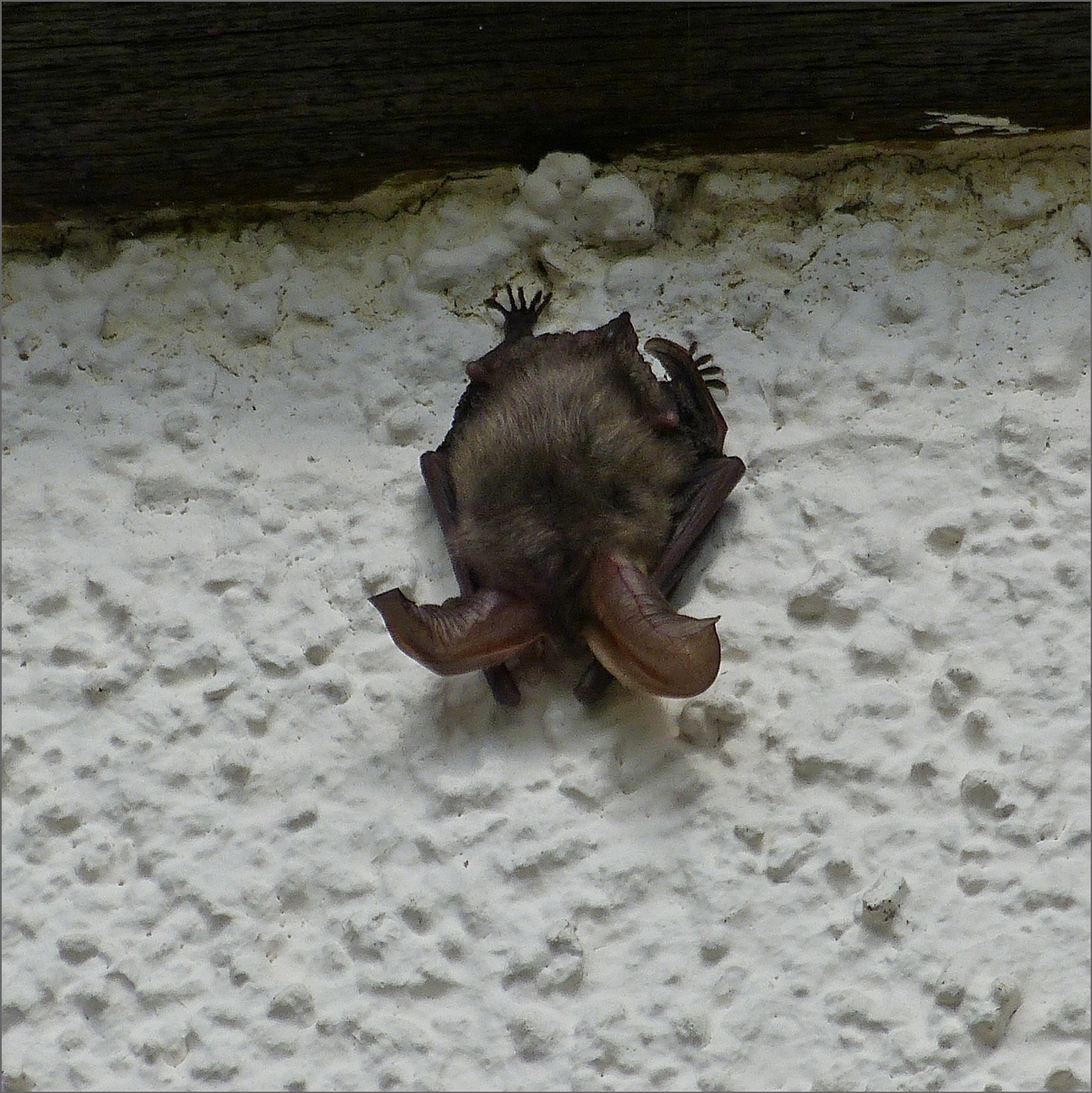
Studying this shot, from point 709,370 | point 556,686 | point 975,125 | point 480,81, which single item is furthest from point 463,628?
point 975,125

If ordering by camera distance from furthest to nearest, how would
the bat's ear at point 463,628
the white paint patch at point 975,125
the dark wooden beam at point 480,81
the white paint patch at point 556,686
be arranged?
the white paint patch at point 975,125
the dark wooden beam at point 480,81
the bat's ear at point 463,628
the white paint patch at point 556,686

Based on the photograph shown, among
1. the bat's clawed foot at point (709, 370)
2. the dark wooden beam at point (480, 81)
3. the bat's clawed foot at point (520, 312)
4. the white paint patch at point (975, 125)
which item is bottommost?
the bat's clawed foot at point (709, 370)

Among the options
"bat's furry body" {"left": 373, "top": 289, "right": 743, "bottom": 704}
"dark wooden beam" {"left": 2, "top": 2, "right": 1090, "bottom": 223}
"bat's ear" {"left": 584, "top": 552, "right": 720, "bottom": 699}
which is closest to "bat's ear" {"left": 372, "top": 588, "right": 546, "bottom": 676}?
"bat's furry body" {"left": 373, "top": 289, "right": 743, "bottom": 704}

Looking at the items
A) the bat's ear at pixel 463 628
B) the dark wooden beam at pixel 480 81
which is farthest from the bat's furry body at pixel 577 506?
the dark wooden beam at pixel 480 81

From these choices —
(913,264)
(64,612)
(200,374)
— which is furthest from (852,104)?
(64,612)

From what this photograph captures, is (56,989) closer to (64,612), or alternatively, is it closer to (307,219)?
(64,612)

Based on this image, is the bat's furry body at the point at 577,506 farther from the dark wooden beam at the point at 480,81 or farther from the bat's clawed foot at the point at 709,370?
the dark wooden beam at the point at 480,81
